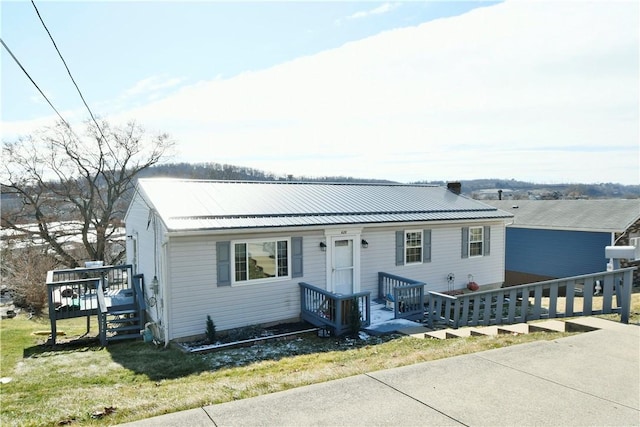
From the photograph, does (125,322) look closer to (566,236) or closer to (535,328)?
(535,328)

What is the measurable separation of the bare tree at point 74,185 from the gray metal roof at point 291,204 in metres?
16.8

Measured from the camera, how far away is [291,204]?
12648 mm

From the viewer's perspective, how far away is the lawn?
16.1ft

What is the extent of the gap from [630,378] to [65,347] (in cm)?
1223

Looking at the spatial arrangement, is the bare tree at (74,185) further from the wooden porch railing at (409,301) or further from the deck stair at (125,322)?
the wooden porch railing at (409,301)

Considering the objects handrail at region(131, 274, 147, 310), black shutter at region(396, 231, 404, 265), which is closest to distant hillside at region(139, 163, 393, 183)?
black shutter at region(396, 231, 404, 265)

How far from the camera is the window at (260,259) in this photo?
35.4 ft

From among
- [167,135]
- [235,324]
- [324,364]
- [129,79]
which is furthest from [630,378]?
[167,135]

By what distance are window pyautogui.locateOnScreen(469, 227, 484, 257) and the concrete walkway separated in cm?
951

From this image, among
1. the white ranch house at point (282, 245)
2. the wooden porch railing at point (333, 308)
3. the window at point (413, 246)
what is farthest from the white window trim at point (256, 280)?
the window at point (413, 246)

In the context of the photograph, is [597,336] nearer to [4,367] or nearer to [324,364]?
[324,364]

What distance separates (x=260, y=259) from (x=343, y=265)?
2647 millimetres

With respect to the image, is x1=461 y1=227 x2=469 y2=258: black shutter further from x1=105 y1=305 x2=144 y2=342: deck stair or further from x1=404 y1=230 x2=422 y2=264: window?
x1=105 y1=305 x2=144 y2=342: deck stair

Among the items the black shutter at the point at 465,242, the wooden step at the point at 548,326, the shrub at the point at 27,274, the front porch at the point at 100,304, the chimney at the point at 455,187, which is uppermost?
the chimney at the point at 455,187
